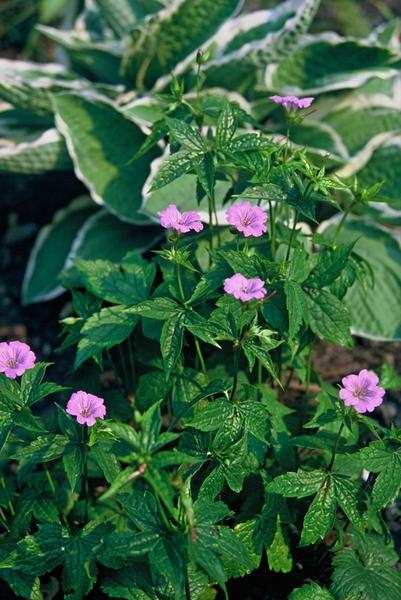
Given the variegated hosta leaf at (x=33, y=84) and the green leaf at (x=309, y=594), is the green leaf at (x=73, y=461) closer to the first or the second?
the green leaf at (x=309, y=594)

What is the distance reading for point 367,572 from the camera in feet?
5.36

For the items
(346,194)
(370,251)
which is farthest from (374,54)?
(370,251)

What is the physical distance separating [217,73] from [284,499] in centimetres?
139

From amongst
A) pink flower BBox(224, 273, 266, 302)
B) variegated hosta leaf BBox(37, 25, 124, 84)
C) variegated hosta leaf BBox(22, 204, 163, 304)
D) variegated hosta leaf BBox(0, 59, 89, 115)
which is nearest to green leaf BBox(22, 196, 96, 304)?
variegated hosta leaf BBox(22, 204, 163, 304)

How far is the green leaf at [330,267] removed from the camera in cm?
168

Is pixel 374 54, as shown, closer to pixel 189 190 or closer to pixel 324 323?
pixel 189 190

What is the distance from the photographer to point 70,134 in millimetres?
2480

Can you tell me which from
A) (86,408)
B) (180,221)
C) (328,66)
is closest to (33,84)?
(328,66)

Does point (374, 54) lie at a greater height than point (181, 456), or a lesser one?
greater

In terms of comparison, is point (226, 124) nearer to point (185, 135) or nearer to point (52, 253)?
point (185, 135)

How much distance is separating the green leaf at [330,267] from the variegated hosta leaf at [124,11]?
4.63 feet

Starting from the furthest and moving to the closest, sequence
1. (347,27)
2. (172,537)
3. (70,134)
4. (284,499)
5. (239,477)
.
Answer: (347,27), (70,134), (284,499), (239,477), (172,537)

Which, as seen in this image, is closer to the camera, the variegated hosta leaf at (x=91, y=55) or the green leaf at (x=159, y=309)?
the green leaf at (x=159, y=309)

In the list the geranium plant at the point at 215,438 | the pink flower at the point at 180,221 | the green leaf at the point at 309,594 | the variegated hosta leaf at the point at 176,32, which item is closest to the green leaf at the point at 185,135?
the geranium plant at the point at 215,438
